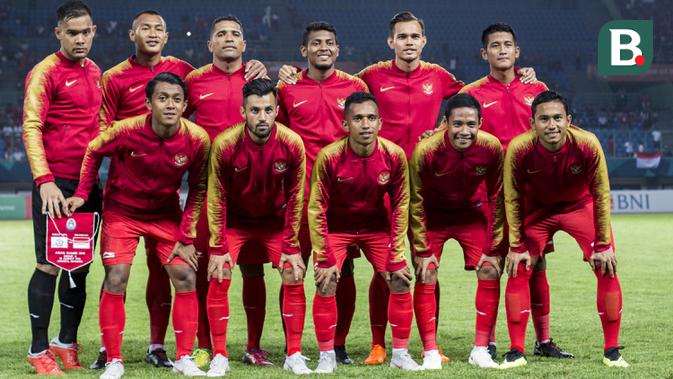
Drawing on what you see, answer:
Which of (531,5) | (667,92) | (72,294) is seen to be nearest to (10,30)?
(531,5)

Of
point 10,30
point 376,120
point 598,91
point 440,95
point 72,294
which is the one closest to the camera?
point 376,120

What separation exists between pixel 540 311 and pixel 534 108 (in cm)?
151

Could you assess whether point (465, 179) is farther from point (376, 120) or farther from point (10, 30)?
point (10, 30)

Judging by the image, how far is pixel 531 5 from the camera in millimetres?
37062

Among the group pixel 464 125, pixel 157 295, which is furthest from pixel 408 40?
pixel 157 295

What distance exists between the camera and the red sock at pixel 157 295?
621 centimetres

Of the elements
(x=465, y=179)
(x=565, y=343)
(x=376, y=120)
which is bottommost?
(x=565, y=343)

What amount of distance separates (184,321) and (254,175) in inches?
38.8

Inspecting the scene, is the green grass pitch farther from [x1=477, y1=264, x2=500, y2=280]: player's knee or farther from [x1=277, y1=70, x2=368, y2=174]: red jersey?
[x1=277, y1=70, x2=368, y2=174]: red jersey

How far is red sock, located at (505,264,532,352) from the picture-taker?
5691mm

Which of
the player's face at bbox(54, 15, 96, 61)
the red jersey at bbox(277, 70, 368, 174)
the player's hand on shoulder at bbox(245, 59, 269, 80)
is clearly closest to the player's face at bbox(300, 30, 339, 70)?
the red jersey at bbox(277, 70, 368, 174)

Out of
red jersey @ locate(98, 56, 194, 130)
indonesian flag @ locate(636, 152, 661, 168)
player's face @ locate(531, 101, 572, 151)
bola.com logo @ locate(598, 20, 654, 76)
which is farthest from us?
bola.com logo @ locate(598, 20, 654, 76)

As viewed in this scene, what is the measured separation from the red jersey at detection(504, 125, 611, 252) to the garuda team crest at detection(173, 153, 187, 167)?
1.99m

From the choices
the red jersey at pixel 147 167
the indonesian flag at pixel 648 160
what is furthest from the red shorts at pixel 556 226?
the indonesian flag at pixel 648 160
